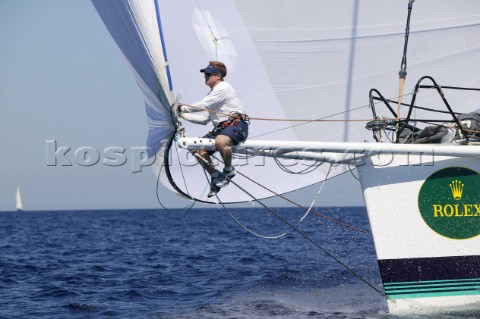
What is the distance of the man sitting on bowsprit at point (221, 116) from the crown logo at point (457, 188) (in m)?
2.28

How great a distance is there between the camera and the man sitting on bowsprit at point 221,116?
7.00 meters

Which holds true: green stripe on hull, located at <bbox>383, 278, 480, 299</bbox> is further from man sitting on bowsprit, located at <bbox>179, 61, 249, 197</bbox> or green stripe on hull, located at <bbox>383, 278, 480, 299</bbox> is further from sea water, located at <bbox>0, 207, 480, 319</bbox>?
man sitting on bowsprit, located at <bbox>179, 61, 249, 197</bbox>

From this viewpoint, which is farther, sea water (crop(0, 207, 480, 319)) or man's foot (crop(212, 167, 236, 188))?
sea water (crop(0, 207, 480, 319))

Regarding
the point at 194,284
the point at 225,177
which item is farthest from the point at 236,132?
the point at 194,284

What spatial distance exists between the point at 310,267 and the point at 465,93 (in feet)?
16.8

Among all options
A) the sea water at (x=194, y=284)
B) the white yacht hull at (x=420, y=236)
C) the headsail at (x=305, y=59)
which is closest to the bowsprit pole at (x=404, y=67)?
the headsail at (x=305, y=59)

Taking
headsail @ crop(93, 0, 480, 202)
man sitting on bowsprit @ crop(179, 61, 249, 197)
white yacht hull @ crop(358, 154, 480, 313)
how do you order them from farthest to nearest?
headsail @ crop(93, 0, 480, 202) → white yacht hull @ crop(358, 154, 480, 313) → man sitting on bowsprit @ crop(179, 61, 249, 197)


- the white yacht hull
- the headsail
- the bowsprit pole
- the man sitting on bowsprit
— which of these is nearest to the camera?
the man sitting on bowsprit

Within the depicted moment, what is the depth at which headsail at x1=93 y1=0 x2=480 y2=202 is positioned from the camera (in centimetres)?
892

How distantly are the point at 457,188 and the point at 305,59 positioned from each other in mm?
2564

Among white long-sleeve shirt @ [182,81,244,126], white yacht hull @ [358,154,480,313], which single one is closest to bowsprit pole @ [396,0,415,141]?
white yacht hull @ [358,154,480,313]

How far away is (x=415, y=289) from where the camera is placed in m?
7.62

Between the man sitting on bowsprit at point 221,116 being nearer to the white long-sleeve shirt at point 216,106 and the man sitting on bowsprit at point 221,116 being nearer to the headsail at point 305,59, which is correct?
the white long-sleeve shirt at point 216,106

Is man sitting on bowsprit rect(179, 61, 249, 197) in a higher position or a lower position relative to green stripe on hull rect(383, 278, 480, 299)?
higher
